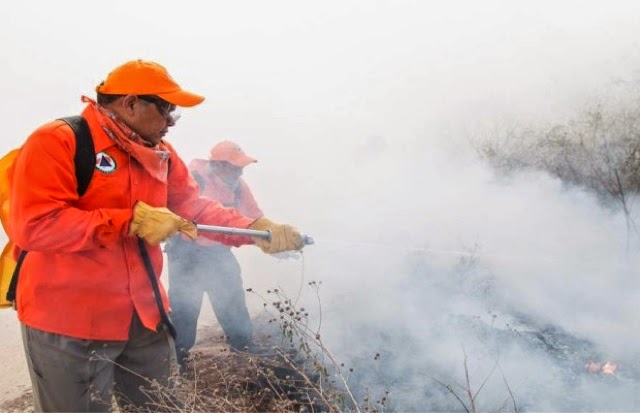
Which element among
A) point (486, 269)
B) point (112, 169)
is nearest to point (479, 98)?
point (486, 269)

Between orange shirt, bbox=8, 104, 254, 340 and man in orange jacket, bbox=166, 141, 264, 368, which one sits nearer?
orange shirt, bbox=8, 104, 254, 340

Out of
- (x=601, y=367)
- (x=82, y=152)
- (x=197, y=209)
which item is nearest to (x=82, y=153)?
(x=82, y=152)

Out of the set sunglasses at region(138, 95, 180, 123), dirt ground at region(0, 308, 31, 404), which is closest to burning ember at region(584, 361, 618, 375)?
sunglasses at region(138, 95, 180, 123)

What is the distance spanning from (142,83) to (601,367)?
3.81 metres

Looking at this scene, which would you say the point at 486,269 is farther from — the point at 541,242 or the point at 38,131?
the point at 38,131

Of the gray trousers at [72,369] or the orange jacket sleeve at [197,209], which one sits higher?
the orange jacket sleeve at [197,209]

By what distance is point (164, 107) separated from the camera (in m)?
2.05

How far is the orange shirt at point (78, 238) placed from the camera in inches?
69.1

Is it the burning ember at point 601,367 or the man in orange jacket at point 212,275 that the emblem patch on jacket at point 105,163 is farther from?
the burning ember at point 601,367

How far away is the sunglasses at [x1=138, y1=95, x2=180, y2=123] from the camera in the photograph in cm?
201

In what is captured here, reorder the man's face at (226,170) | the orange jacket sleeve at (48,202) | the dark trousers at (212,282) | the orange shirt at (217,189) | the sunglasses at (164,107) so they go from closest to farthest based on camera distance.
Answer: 1. the orange jacket sleeve at (48,202)
2. the sunglasses at (164,107)
3. the dark trousers at (212,282)
4. the orange shirt at (217,189)
5. the man's face at (226,170)

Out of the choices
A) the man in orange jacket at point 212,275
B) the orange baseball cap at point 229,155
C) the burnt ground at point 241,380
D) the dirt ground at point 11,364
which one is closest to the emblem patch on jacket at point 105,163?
the burnt ground at point 241,380

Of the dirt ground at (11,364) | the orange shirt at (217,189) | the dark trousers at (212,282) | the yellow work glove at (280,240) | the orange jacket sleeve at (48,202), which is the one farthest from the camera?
the orange shirt at (217,189)

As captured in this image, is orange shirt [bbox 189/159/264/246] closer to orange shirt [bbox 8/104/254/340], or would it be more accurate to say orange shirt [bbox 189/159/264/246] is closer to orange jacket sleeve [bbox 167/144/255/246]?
orange jacket sleeve [bbox 167/144/255/246]
